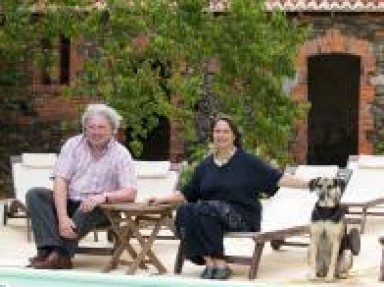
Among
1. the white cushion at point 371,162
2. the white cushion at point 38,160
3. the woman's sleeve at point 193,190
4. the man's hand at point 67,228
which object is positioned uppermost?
the woman's sleeve at point 193,190

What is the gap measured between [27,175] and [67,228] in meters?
3.95

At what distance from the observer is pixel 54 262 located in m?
10.3

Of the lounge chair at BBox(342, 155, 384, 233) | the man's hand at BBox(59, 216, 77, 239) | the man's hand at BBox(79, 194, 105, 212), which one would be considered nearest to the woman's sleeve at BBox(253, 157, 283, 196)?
the man's hand at BBox(79, 194, 105, 212)

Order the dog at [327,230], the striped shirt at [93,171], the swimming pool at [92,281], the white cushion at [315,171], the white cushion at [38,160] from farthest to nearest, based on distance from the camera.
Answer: the white cushion at [38,160] < the white cushion at [315,171] < the striped shirt at [93,171] < the dog at [327,230] < the swimming pool at [92,281]

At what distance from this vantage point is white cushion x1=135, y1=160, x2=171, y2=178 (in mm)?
13289

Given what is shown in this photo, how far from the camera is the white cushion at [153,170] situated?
13.3m

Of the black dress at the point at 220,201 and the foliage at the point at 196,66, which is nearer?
the black dress at the point at 220,201

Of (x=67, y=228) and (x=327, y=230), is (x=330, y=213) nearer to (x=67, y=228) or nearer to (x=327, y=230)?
(x=327, y=230)

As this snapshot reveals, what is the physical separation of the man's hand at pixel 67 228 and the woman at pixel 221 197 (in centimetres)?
76

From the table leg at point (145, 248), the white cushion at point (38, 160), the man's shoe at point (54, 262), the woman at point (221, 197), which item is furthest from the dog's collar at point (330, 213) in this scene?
the white cushion at point (38, 160)

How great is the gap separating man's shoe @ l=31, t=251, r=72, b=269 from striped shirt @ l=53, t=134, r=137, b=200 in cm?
55

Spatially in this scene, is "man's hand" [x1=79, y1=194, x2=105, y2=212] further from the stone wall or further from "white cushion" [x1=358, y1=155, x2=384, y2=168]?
the stone wall

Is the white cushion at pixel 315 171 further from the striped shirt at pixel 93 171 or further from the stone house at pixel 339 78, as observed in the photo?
the stone house at pixel 339 78

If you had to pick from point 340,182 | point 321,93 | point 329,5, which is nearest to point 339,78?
point 321,93
